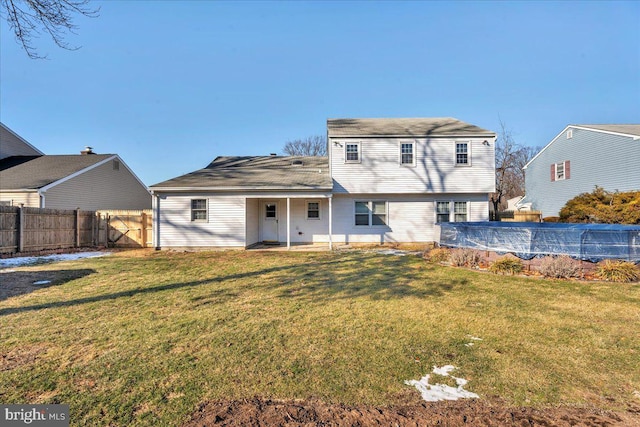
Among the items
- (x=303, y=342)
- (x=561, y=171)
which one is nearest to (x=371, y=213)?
(x=303, y=342)

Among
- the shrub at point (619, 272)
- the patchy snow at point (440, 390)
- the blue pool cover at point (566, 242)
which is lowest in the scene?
the patchy snow at point (440, 390)

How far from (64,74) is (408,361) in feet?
54.4

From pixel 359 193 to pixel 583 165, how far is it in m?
15.1

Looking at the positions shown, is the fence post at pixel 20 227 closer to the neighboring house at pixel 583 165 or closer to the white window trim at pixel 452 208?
the white window trim at pixel 452 208

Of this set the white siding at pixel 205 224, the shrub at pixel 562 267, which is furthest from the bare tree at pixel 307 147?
the shrub at pixel 562 267

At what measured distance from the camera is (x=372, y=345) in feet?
12.7

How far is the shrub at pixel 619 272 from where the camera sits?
745cm

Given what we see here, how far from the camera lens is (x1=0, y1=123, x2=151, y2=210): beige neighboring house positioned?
49.4 feet

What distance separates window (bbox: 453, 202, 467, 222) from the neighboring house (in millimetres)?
8990

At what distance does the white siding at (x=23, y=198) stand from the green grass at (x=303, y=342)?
988 cm

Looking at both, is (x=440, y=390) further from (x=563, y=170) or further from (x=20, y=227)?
(x=563, y=170)

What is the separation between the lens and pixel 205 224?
1359cm

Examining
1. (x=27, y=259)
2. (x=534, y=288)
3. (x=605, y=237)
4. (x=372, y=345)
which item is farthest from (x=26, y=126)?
(x=605, y=237)

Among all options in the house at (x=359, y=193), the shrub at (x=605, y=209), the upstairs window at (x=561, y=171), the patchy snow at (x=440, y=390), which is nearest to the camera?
the patchy snow at (x=440, y=390)
